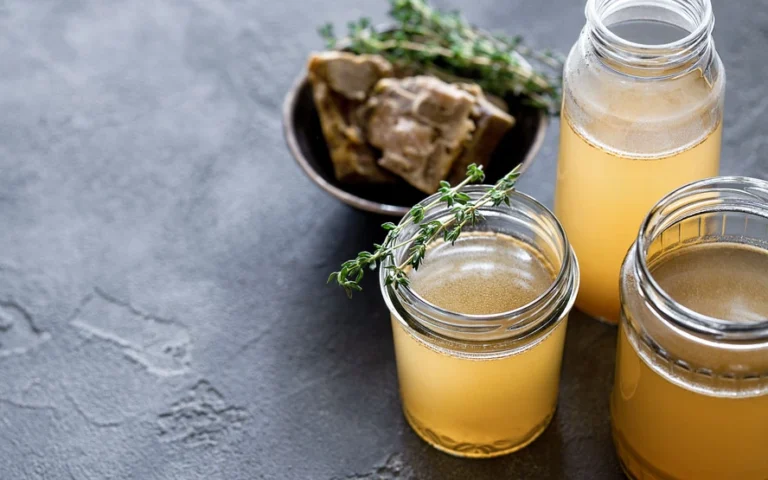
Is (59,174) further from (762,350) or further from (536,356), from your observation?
(762,350)

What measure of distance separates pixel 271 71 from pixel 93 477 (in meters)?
0.73

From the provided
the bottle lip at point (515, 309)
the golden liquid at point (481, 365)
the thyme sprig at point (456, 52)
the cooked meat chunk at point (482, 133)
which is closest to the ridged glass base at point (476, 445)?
the golden liquid at point (481, 365)

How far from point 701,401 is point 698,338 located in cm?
9

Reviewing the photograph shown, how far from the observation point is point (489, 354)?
1208mm

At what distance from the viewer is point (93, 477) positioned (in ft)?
4.65

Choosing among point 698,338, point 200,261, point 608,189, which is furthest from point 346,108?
point 698,338

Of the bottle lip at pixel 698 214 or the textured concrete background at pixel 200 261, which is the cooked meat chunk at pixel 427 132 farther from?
the bottle lip at pixel 698 214

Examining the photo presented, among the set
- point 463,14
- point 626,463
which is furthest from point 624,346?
point 463,14

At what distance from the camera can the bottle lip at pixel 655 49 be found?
44.8 inches

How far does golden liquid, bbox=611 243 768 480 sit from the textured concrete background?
0.46ft

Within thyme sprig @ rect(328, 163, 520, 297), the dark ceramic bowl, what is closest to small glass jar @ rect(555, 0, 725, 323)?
thyme sprig @ rect(328, 163, 520, 297)

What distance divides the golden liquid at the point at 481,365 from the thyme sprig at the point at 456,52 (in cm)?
32

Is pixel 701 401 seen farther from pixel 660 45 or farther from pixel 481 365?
pixel 660 45

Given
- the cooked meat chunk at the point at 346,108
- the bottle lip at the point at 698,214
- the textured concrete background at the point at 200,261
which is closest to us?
the bottle lip at the point at 698,214
